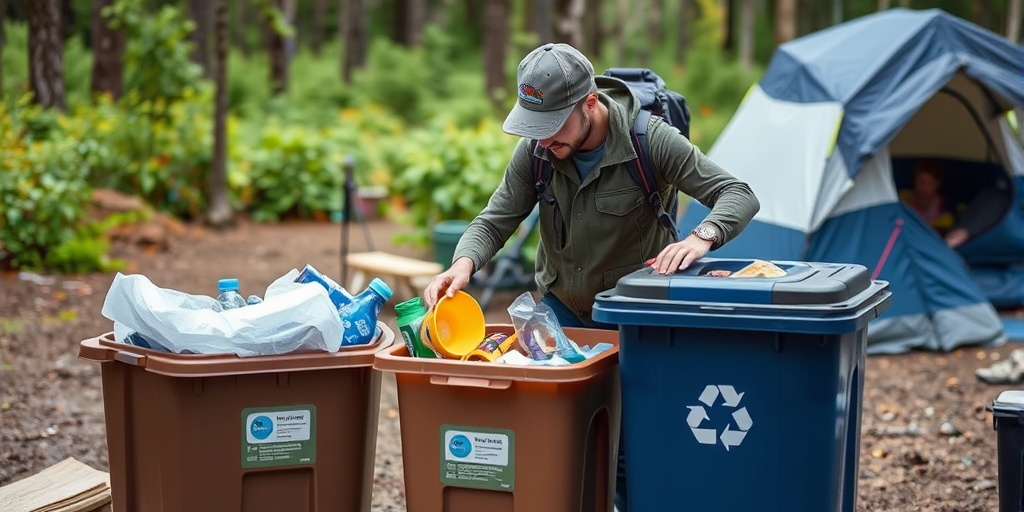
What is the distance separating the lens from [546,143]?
11.5 ft

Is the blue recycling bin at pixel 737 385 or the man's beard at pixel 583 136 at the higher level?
the man's beard at pixel 583 136

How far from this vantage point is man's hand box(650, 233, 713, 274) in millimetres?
3305

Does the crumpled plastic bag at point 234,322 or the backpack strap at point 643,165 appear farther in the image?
the backpack strap at point 643,165

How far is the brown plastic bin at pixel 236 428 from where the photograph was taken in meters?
3.33

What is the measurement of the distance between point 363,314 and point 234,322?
0.43m

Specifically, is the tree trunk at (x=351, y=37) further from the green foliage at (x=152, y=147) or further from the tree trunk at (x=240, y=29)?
the green foliage at (x=152, y=147)

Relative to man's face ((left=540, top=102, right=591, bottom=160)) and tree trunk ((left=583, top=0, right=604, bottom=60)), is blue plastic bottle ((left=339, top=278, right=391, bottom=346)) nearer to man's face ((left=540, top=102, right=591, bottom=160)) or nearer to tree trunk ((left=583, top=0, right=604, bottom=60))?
man's face ((left=540, top=102, right=591, bottom=160))

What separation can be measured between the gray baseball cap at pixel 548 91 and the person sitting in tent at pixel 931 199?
6509mm

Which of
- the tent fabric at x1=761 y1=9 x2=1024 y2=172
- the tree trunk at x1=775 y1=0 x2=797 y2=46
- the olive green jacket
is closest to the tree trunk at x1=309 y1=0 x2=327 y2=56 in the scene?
the tree trunk at x1=775 y1=0 x2=797 y2=46

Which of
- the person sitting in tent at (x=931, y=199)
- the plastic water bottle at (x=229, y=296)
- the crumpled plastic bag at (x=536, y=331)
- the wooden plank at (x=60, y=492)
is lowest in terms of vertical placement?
the wooden plank at (x=60, y=492)

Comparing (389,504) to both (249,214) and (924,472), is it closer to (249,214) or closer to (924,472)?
(924,472)

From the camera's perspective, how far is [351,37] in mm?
28297

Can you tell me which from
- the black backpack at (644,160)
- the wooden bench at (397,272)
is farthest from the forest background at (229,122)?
the black backpack at (644,160)

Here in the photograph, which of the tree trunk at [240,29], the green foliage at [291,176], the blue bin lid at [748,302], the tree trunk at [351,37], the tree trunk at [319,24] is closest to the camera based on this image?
the blue bin lid at [748,302]
